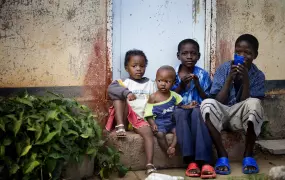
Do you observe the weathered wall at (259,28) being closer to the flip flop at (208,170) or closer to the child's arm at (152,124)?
the child's arm at (152,124)

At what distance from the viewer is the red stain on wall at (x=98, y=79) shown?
180 inches

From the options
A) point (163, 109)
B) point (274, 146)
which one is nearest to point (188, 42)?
point (163, 109)

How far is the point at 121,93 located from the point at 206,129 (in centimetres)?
98

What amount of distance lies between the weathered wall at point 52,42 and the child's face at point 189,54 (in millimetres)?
929

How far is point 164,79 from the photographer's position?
166 inches

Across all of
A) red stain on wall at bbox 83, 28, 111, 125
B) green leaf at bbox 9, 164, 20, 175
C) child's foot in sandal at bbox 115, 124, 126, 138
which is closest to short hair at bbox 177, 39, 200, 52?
red stain on wall at bbox 83, 28, 111, 125

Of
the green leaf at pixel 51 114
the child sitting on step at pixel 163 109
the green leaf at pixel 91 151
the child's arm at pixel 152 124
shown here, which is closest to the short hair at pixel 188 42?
the child sitting on step at pixel 163 109

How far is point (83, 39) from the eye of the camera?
14.8 feet

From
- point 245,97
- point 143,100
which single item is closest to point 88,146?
point 143,100

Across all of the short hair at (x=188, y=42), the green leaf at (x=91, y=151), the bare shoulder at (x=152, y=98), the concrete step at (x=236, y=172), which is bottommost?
the concrete step at (x=236, y=172)

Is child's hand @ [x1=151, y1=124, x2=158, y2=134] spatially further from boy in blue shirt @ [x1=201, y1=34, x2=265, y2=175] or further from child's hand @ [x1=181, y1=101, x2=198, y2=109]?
boy in blue shirt @ [x1=201, y1=34, x2=265, y2=175]

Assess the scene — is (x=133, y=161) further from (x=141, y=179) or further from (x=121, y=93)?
(x=121, y=93)

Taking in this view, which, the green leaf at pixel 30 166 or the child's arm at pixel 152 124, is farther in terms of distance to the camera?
the child's arm at pixel 152 124

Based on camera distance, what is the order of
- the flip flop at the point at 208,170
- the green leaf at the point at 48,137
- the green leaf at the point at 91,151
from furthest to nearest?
the flip flop at the point at 208,170 → the green leaf at the point at 91,151 → the green leaf at the point at 48,137
